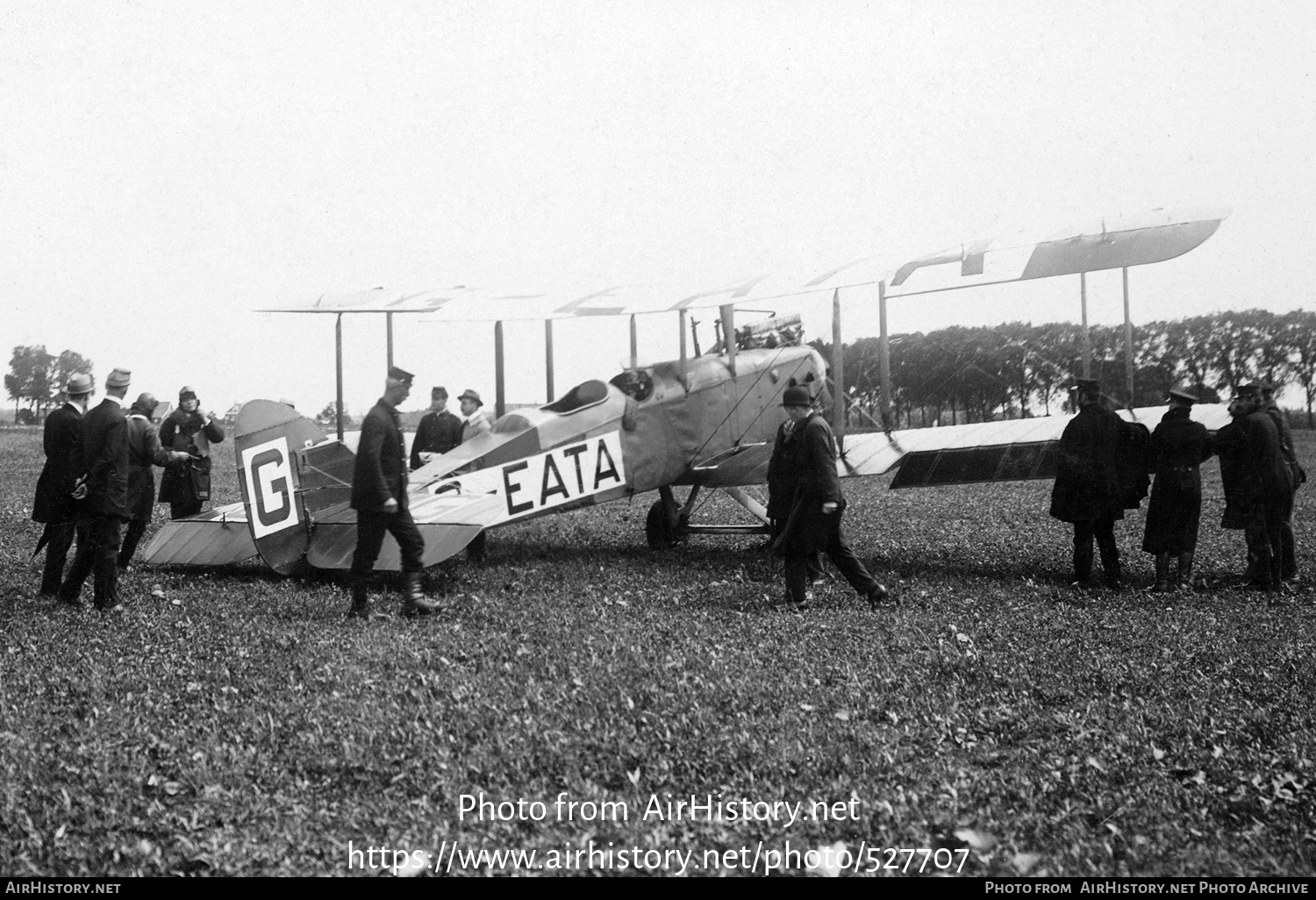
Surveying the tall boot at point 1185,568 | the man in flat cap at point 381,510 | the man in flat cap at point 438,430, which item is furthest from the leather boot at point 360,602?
the tall boot at point 1185,568

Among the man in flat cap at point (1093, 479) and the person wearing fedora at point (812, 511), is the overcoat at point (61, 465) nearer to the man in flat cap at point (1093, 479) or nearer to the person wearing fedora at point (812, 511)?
the person wearing fedora at point (812, 511)

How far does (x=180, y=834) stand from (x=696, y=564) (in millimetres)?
5979

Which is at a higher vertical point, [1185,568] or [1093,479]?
[1093,479]

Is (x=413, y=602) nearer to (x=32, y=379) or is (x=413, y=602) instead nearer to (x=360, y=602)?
(x=360, y=602)

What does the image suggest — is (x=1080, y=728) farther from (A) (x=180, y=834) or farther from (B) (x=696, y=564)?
(B) (x=696, y=564)

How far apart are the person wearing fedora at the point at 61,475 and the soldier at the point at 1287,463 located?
9.16 metres

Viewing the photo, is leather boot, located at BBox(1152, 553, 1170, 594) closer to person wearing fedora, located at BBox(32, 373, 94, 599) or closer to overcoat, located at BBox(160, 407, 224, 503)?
person wearing fedora, located at BBox(32, 373, 94, 599)

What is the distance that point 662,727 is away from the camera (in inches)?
157

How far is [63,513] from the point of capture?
6.77 meters

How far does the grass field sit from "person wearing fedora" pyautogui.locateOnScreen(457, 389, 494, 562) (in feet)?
6.25

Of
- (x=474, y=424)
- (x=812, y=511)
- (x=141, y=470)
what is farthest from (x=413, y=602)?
(x=474, y=424)

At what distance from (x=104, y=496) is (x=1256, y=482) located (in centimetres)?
857

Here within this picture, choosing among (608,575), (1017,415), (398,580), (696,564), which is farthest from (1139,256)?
(398,580)

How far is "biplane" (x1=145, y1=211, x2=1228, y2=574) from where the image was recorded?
7117 mm
